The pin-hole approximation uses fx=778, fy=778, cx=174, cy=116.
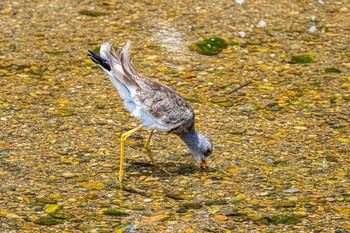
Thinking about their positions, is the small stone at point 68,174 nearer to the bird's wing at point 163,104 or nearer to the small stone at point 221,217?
the bird's wing at point 163,104

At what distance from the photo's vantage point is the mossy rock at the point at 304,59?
412 inches

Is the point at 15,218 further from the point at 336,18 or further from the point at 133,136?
the point at 336,18

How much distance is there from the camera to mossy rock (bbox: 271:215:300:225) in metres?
6.90

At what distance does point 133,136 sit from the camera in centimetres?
870

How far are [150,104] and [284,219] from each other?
1737 mm

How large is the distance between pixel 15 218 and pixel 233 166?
7.80ft

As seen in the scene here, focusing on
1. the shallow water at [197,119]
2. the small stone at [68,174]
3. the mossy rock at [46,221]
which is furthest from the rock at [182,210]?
the small stone at [68,174]

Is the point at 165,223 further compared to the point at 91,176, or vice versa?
the point at 91,176

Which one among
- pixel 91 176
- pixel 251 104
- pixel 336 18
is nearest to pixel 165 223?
pixel 91 176

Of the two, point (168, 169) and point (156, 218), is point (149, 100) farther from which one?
point (156, 218)

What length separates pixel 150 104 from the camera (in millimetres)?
7621

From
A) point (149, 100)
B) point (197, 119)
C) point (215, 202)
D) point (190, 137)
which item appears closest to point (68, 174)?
point (149, 100)

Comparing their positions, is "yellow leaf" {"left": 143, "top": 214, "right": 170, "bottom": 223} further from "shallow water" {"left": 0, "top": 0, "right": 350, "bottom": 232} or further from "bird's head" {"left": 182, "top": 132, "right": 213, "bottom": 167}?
"bird's head" {"left": 182, "top": 132, "right": 213, "bottom": 167}

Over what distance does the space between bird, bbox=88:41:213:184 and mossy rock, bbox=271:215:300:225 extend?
117 cm
